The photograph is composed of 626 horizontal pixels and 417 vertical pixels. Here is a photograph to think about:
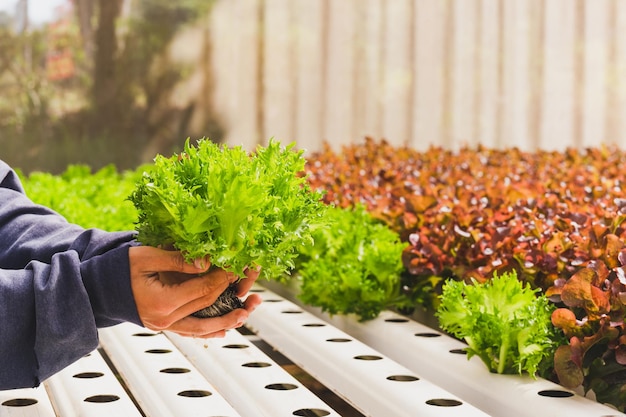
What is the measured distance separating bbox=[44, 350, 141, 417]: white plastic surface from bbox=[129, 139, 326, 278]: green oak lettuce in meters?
0.65

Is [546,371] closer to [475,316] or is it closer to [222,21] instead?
[475,316]

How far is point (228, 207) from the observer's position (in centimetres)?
141

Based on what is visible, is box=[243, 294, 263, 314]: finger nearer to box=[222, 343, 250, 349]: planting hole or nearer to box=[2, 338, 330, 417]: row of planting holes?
box=[2, 338, 330, 417]: row of planting holes

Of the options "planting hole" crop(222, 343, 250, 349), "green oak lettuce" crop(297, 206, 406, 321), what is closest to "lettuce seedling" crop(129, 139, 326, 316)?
"planting hole" crop(222, 343, 250, 349)

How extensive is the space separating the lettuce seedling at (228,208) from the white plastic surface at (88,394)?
675mm

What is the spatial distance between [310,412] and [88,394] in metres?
0.54

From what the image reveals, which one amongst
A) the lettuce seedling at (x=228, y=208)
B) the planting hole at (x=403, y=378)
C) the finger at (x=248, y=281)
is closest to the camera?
the lettuce seedling at (x=228, y=208)

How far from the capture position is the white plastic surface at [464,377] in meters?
1.97

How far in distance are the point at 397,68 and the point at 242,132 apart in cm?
222

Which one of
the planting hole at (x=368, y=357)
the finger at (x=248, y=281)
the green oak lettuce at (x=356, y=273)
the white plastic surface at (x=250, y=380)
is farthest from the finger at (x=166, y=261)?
the green oak lettuce at (x=356, y=273)

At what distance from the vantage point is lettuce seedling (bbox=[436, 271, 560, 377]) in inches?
83.5

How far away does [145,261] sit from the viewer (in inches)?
57.0

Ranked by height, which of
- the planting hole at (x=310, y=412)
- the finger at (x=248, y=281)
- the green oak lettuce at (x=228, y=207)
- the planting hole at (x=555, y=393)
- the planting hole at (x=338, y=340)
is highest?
the green oak lettuce at (x=228, y=207)

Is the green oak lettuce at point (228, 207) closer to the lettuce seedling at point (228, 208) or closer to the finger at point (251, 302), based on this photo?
the lettuce seedling at point (228, 208)
